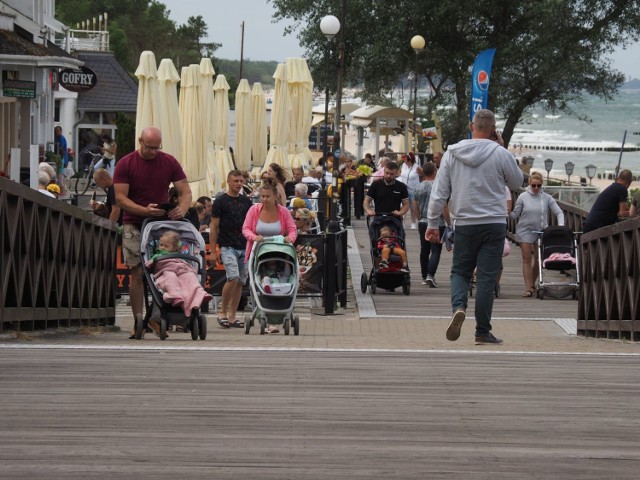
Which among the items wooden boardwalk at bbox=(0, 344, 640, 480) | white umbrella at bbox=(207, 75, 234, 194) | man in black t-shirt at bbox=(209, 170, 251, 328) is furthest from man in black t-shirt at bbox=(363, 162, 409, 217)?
wooden boardwalk at bbox=(0, 344, 640, 480)

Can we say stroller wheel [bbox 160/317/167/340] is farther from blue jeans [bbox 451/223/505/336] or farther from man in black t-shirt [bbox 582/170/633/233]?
man in black t-shirt [bbox 582/170/633/233]

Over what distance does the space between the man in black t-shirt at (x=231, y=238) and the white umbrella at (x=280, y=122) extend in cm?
1752

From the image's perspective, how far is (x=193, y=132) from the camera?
25.3 metres

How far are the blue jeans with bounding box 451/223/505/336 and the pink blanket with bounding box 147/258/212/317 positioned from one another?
2.08 metres

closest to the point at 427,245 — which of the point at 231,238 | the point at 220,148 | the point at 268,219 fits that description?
the point at 231,238

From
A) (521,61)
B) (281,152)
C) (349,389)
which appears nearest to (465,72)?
(521,61)

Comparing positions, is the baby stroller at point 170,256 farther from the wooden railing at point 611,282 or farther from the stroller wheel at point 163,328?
the wooden railing at point 611,282

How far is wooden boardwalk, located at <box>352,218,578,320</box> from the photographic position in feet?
57.3

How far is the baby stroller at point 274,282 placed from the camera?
13.7 m

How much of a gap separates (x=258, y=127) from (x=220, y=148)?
4478mm

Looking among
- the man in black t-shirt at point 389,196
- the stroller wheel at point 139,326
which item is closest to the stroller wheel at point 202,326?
the stroller wheel at point 139,326

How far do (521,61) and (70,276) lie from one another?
32.8 metres

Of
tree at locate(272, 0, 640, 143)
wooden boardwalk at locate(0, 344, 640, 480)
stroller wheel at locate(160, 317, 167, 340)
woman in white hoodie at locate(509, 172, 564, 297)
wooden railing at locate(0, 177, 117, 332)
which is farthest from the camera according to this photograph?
tree at locate(272, 0, 640, 143)

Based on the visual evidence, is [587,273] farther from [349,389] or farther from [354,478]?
[354,478]
